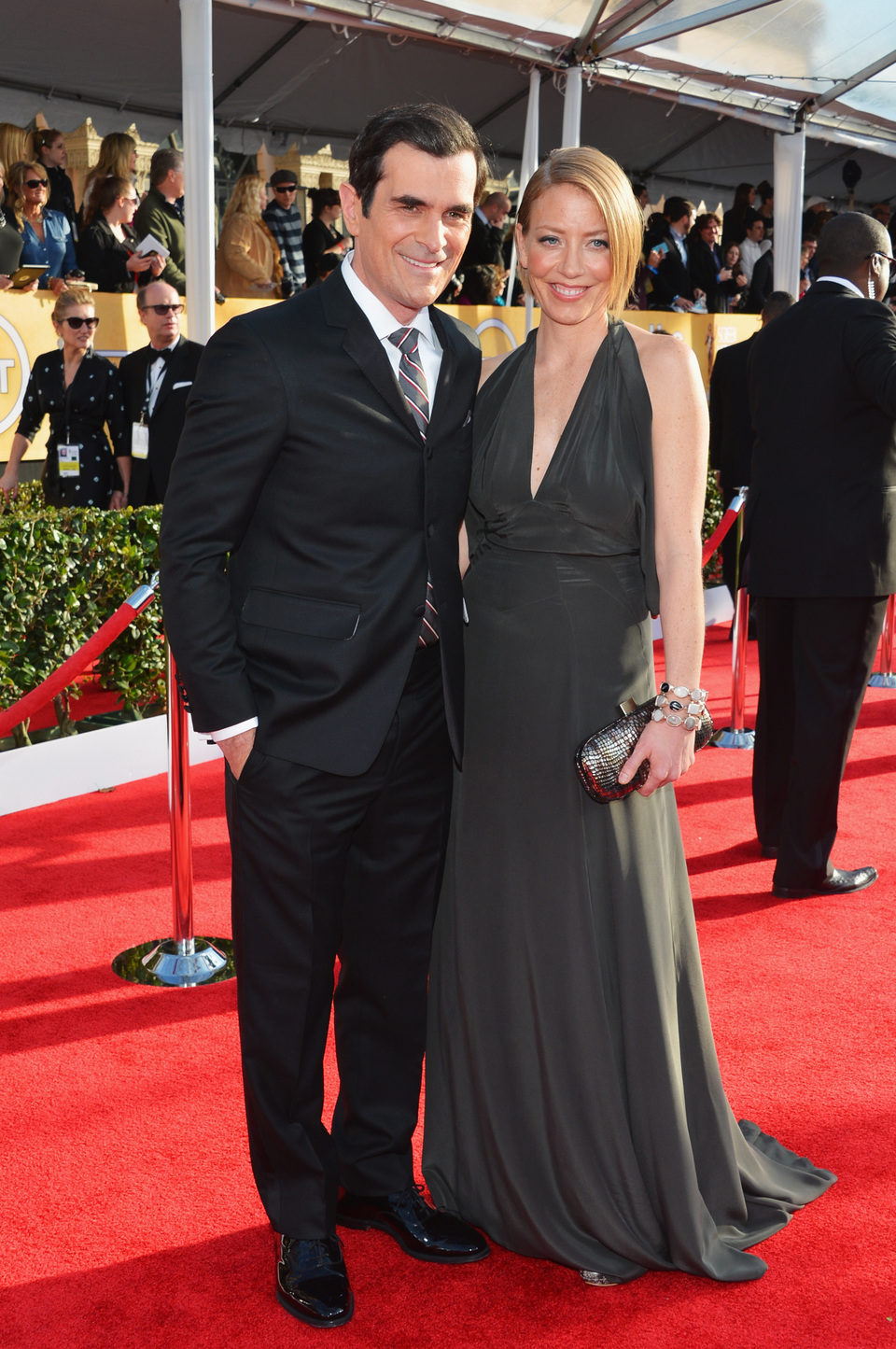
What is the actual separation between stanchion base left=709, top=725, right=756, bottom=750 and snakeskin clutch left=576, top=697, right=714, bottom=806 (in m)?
3.99

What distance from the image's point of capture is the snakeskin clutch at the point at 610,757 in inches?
91.3

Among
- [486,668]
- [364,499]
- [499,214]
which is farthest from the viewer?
[499,214]

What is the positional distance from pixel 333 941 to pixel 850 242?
9.75 ft

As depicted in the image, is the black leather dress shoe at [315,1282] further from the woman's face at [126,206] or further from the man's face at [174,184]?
the woman's face at [126,206]

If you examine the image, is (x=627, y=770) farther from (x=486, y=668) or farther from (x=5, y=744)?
(x=5, y=744)

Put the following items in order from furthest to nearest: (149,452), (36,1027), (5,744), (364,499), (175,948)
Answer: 1. (149,452)
2. (5,744)
3. (175,948)
4. (36,1027)
5. (364,499)

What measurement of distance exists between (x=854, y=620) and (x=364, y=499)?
2530 millimetres

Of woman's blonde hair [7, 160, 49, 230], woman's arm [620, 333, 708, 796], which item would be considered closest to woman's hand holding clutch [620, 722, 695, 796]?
woman's arm [620, 333, 708, 796]

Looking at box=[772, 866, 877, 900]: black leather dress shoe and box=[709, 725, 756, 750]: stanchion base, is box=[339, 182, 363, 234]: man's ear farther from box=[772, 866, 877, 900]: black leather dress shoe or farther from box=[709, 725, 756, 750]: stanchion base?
box=[709, 725, 756, 750]: stanchion base

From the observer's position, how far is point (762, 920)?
13.9 ft

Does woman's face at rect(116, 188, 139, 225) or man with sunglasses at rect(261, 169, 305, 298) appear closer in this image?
woman's face at rect(116, 188, 139, 225)

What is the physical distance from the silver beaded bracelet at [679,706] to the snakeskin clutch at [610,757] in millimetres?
22

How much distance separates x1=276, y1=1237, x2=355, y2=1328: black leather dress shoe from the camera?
234 centimetres

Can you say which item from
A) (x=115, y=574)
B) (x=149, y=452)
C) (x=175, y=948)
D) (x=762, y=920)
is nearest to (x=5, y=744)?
(x=115, y=574)
